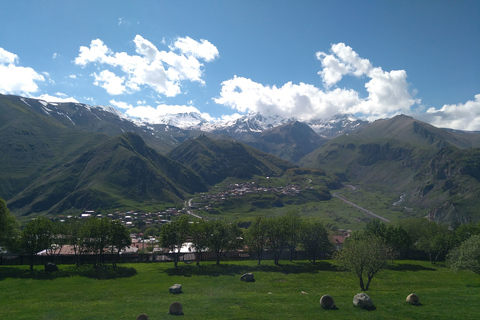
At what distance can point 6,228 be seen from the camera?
63594 millimetres

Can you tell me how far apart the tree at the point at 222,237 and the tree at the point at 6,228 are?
1823 inches

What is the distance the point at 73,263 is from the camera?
71875 millimetres

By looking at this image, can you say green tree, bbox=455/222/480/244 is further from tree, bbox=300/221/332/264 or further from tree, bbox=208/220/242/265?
tree, bbox=208/220/242/265

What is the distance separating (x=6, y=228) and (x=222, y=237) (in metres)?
50.0

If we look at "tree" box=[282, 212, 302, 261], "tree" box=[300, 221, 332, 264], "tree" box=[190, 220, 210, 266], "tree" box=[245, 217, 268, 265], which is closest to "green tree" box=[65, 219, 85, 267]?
"tree" box=[190, 220, 210, 266]

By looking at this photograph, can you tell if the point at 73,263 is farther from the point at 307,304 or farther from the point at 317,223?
the point at 317,223

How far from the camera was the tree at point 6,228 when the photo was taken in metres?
62.7

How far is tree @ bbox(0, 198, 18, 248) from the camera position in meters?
62.7

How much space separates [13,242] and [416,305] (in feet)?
263

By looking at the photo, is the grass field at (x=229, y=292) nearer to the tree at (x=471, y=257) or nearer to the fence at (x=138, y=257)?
the tree at (x=471, y=257)

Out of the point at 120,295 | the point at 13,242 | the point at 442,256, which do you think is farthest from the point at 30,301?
the point at 442,256

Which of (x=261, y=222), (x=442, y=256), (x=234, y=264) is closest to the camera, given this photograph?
(x=234, y=264)

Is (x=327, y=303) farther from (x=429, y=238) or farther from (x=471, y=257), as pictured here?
(x=429, y=238)

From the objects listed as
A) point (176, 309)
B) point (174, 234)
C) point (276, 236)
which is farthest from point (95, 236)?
point (276, 236)
